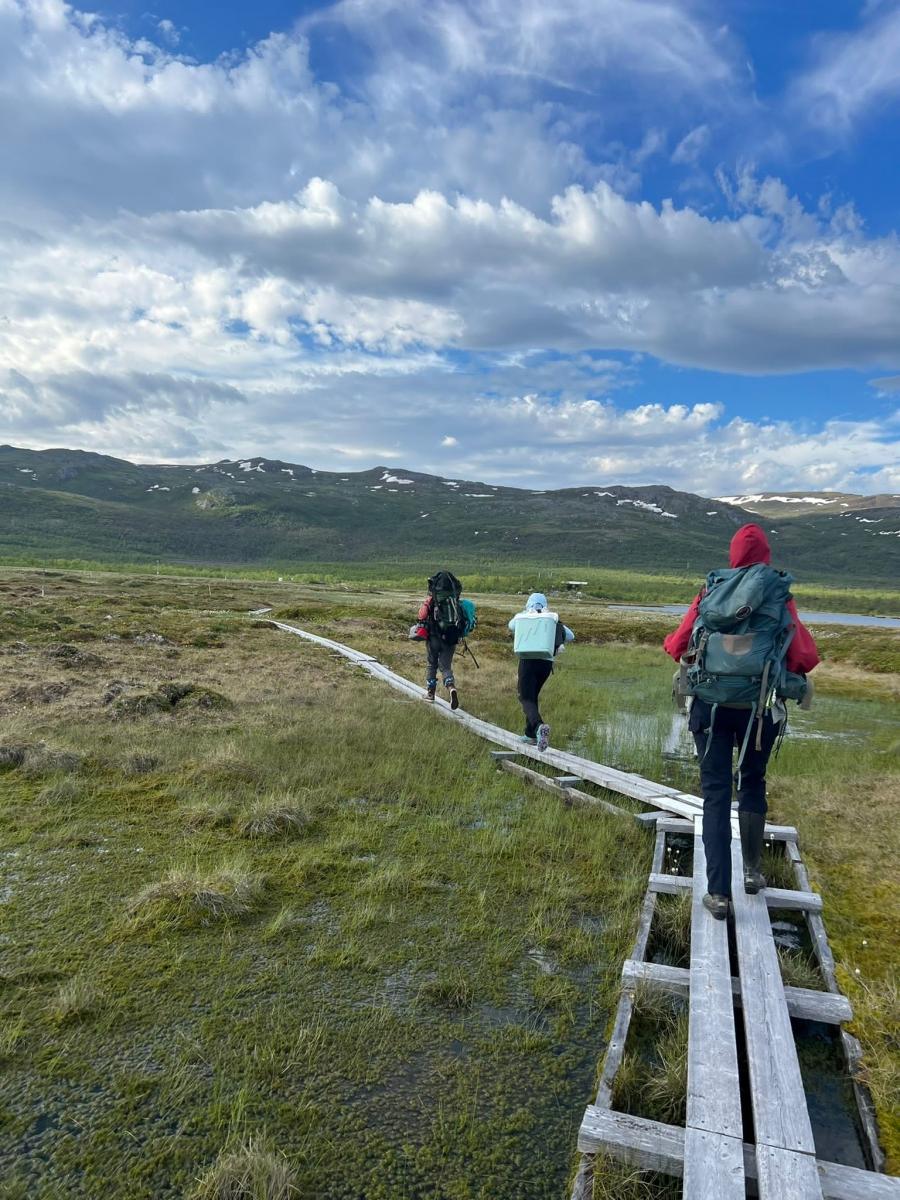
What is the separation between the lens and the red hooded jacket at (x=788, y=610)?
5160mm

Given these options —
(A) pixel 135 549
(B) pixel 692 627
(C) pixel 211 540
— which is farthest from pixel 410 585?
(C) pixel 211 540

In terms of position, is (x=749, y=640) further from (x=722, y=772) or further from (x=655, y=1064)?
(x=655, y=1064)

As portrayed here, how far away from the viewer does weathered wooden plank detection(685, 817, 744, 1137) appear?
315 cm

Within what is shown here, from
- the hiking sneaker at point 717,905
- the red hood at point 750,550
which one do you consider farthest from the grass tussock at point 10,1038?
the red hood at point 750,550

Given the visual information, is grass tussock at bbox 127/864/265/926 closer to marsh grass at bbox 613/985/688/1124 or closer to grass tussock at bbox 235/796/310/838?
grass tussock at bbox 235/796/310/838

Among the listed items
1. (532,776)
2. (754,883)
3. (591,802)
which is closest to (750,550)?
(754,883)

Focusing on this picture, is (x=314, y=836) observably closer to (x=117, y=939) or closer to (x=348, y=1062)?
(x=117, y=939)

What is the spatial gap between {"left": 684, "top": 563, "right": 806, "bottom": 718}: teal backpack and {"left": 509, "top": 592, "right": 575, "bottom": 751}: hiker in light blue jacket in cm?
441

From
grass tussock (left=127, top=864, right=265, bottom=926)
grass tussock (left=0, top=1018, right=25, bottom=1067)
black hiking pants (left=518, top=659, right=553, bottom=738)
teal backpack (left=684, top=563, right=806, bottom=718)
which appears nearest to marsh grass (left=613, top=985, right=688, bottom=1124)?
teal backpack (left=684, top=563, right=806, bottom=718)

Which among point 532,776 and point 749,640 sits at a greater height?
point 749,640

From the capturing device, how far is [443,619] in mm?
12859

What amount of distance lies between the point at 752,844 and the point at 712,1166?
3075 mm

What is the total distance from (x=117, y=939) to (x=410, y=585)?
277 feet

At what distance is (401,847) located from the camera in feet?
23.0
